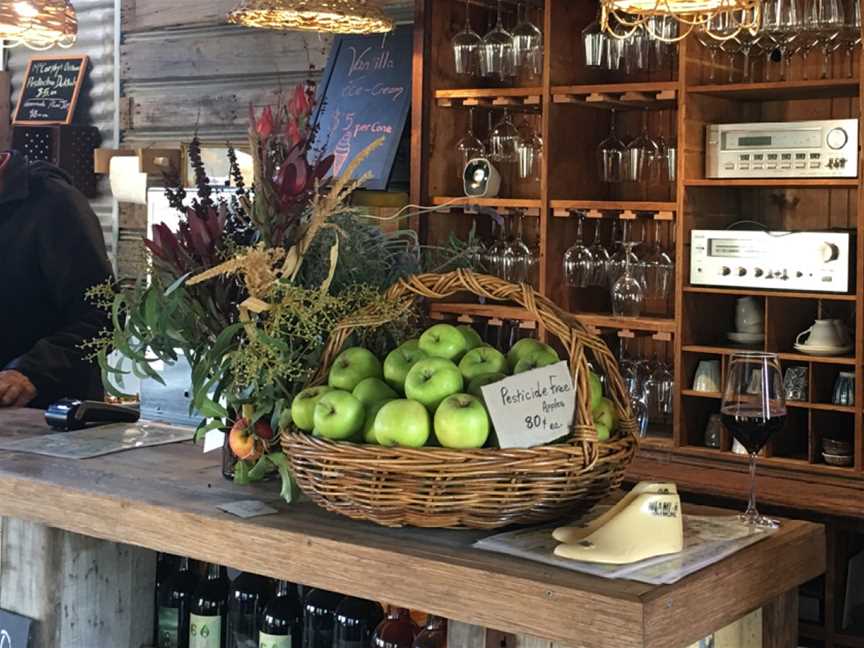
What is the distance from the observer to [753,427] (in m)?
1.88

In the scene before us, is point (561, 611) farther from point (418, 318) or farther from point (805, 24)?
point (805, 24)

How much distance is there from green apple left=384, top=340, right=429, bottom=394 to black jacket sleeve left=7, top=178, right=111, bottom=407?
1.87 m

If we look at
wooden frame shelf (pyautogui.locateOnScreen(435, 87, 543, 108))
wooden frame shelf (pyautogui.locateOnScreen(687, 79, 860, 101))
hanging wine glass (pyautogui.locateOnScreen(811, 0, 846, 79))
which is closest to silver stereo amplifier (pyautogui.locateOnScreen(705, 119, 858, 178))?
wooden frame shelf (pyautogui.locateOnScreen(687, 79, 860, 101))

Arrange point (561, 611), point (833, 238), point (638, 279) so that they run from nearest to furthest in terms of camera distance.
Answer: point (561, 611) → point (833, 238) → point (638, 279)

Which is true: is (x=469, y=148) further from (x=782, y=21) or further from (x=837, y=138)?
(x=837, y=138)

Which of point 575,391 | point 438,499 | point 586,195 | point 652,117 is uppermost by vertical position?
point 652,117

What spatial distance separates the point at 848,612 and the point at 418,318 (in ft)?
6.78

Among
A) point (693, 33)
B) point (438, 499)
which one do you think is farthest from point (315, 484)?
point (693, 33)

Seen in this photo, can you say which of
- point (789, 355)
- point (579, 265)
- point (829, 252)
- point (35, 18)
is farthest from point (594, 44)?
point (35, 18)

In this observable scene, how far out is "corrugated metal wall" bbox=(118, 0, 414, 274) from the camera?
529 centimetres

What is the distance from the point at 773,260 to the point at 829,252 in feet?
0.54

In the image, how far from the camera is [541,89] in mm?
4152

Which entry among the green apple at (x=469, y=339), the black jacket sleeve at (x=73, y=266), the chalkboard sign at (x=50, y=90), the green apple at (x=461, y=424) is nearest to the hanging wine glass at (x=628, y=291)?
the black jacket sleeve at (x=73, y=266)

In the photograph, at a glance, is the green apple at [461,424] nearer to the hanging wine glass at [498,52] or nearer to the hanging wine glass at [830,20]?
the hanging wine glass at [830,20]
